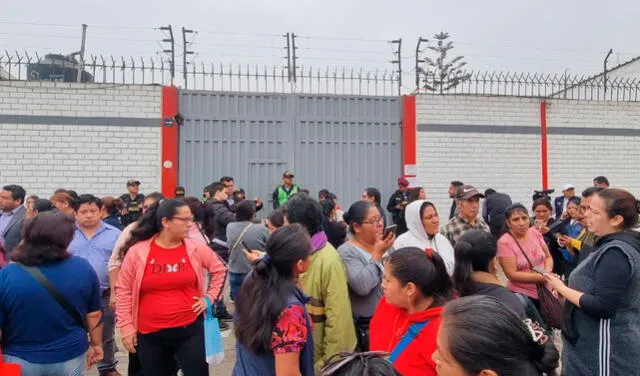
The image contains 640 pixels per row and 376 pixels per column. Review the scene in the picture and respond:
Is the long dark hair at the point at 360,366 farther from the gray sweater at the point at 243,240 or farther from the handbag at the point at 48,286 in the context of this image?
the gray sweater at the point at 243,240

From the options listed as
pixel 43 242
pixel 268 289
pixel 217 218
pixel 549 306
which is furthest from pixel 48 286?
pixel 549 306

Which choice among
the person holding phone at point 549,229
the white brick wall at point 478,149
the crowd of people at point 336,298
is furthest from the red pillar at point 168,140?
the person holding phone at point 549,229

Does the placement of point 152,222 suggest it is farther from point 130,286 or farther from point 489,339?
point 489,339

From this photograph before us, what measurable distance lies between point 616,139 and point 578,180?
1431 millimetres

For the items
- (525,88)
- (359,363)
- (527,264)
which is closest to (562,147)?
(525,88)

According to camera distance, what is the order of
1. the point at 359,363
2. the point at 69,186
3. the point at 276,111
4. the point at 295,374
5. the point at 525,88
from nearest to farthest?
1. the point at 359,363
2. the point at 295,374
3. the point at 69,186
4. the point at 276,111
5. the point at 525,88

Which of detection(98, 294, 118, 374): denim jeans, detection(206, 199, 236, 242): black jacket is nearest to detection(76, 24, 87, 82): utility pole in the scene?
detection(206, 199, 236, 242): black jacket

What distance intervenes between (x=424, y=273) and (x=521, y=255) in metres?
2.22

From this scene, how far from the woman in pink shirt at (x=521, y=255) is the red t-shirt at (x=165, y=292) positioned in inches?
98.2

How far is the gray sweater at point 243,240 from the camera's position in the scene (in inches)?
205

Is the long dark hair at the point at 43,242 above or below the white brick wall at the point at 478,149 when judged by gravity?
below

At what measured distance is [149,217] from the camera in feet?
11.3

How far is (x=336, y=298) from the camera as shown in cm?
293

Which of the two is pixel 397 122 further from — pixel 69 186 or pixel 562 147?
pixel 69 186
